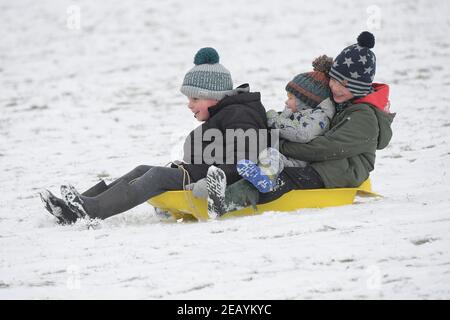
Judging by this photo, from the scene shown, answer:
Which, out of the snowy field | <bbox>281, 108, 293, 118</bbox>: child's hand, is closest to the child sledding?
<bbox>281, 108, 293, 118</bbox>: child's hand

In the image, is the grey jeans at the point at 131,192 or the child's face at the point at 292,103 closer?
the grey jeans at the point at 131,192

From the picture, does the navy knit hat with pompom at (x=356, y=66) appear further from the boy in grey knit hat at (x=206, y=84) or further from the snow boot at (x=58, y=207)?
the snow boot at (x=58, y=207)

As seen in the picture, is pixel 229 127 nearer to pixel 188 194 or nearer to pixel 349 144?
pixel 188 194

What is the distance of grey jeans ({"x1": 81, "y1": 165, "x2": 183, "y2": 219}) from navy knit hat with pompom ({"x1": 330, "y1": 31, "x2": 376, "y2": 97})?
1179 millimetres

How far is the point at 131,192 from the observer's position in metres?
4.39

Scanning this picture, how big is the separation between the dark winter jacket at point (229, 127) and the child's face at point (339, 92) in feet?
1.54

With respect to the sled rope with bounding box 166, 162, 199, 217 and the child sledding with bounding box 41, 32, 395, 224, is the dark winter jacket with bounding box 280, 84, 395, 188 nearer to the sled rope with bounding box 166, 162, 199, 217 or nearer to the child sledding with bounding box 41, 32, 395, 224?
the child sledding with bounding box 41, 32, 395, 224

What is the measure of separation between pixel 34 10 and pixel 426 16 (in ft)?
27.5

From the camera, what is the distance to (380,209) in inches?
175

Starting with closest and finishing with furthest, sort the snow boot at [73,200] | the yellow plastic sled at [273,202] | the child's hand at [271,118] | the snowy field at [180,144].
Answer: the snowy field at [180,144] < the snow boot at [73,200] < the yellow plastic sled at [273,202] < the child's hand at [271,118]

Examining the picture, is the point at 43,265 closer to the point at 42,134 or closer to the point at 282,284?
the point at 282,284

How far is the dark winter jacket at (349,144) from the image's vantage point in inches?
179

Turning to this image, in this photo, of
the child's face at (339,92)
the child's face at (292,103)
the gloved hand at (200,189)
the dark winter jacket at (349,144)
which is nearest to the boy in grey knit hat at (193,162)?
the gloved hand at (200,189)
